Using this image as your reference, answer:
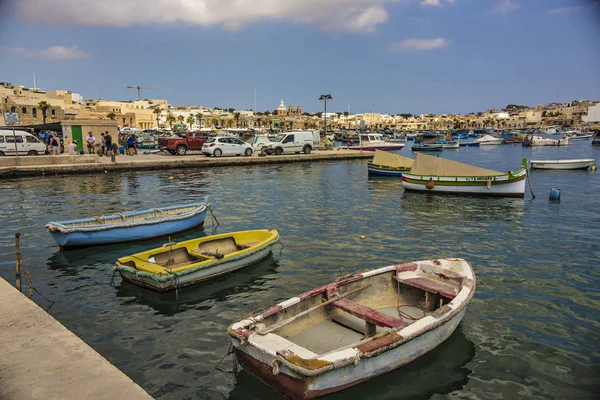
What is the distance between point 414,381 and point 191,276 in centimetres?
528

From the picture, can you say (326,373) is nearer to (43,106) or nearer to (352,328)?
(352,328)

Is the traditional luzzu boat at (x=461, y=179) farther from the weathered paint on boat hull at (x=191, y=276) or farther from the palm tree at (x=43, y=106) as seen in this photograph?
the palm tree at (x=43, y=106)

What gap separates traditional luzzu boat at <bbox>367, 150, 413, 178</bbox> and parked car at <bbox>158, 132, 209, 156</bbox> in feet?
61.5

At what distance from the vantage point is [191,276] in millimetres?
9195

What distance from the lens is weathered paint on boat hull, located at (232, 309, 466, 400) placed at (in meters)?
5.06

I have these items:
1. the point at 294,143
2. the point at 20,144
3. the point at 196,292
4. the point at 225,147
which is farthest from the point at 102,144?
the point at 196,292

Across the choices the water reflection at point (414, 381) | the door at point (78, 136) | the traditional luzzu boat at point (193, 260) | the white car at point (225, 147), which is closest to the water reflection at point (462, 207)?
the traditional luzzu boat at point (193, 260)

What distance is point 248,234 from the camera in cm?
1166

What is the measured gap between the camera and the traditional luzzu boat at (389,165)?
30156mm

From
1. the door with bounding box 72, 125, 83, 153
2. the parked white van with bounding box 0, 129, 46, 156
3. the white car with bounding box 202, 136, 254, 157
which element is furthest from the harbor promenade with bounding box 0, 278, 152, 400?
the white car with bounding box 202, 136, 254, 157

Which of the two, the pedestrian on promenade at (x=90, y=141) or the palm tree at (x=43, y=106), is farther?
the palm tree at (x=43, y=106)

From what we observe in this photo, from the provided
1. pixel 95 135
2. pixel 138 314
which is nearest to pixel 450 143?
pixel 95 135

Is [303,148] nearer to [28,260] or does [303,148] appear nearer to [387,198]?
[387,198]

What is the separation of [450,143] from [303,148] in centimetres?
4207
